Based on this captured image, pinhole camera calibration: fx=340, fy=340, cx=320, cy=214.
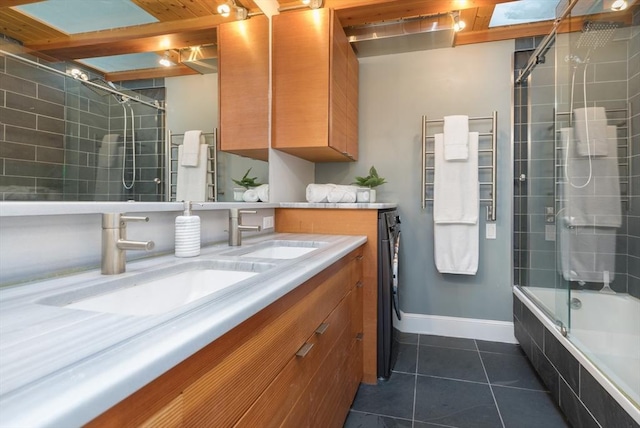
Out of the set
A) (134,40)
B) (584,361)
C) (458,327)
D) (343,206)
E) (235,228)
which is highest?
(134,40)

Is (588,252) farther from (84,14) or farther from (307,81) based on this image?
(84,14)

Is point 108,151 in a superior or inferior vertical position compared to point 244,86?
inferior

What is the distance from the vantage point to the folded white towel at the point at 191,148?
1456 mm

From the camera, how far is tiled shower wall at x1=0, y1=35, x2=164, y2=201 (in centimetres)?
81

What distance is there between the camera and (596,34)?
2.18 m

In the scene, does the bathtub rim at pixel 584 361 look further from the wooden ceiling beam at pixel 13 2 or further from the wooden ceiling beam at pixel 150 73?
the wooden ceiling beam at pixel 13 2

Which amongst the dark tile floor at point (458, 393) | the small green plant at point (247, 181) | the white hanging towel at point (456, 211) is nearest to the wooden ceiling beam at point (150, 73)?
the small green plant at point (247, 181)

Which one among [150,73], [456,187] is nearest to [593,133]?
[456,187]

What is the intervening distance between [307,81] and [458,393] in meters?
2.06

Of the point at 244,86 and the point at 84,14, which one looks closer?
the point at 84,14

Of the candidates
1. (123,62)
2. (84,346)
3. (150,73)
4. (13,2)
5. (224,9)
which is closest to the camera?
(84,346)

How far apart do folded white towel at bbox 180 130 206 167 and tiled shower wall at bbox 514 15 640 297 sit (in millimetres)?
2249

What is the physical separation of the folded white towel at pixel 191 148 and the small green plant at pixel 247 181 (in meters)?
0.36

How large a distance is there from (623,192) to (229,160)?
2526mm
